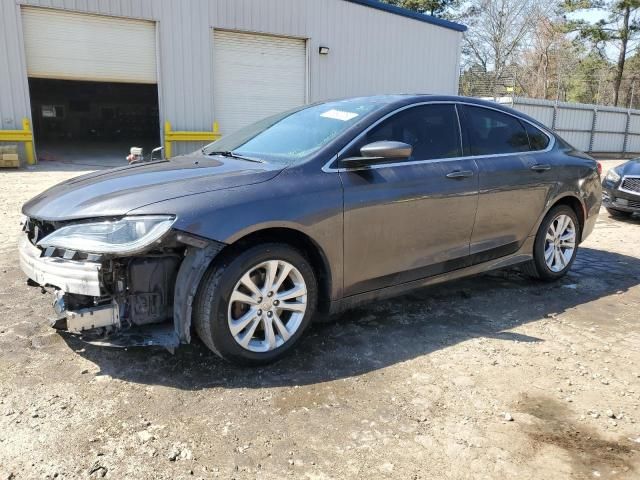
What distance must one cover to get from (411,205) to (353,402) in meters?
1.44

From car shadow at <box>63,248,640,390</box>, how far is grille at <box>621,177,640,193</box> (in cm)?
365

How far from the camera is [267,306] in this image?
3137 millimetres

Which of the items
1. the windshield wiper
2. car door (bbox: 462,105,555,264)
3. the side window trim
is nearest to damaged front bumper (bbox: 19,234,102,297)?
the windshield wiper

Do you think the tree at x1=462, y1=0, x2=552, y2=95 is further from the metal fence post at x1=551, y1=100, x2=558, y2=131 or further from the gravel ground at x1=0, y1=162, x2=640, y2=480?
the gravel ground at x1=0, y1=162, x2=640, y2=480

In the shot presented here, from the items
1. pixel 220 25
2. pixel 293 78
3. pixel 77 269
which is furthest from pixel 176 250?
pixel 293 78

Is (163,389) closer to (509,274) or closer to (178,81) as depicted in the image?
(509,274)

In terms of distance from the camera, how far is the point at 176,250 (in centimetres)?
298

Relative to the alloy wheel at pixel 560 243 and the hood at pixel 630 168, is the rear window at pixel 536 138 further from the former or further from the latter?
the hood at pixel 630 168

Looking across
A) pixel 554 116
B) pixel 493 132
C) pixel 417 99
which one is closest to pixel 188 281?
pixel 417 99

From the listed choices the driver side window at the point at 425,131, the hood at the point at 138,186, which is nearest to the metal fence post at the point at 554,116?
the driver side window at the point at 425,131

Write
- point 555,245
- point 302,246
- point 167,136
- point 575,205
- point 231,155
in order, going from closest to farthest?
point 302,246, point 231,155, point 555,245, point 575,205, point 167,136

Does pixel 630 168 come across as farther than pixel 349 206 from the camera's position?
Yes

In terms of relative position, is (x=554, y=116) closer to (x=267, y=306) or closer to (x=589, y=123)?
(x=589, y=123)

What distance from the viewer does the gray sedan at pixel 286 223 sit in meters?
2.87
